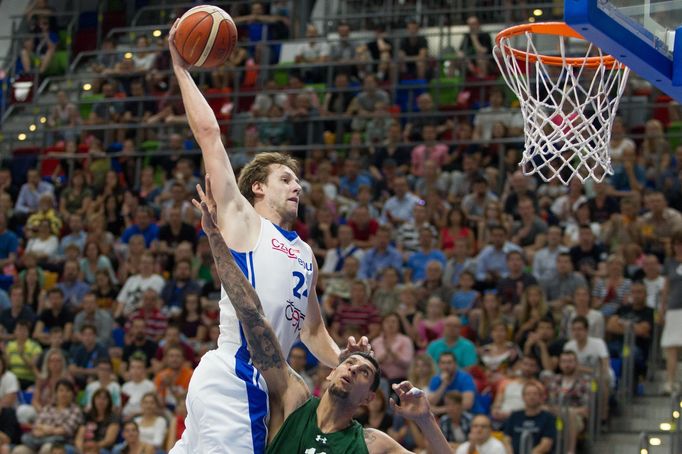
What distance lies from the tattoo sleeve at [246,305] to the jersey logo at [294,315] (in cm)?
32

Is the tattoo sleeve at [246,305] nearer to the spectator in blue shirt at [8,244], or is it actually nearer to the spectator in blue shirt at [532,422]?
the spectator in blue shirt at [532,422]

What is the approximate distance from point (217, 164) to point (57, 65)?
51.0 ft

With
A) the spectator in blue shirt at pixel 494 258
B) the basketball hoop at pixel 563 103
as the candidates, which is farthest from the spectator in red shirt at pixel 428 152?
the basketball hoop at pixel 563 103

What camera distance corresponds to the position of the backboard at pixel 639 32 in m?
6.90

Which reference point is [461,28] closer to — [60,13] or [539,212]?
[539,212]

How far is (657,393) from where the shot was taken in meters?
13.0

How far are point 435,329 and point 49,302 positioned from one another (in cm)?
482

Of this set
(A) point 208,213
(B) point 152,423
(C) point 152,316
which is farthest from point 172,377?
(A) point 208,213

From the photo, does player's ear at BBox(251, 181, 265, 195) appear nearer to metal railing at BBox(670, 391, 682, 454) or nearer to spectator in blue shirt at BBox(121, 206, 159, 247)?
metal railing at BBox(670, 391, 682, 454)

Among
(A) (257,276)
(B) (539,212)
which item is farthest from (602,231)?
(A) (257,276)

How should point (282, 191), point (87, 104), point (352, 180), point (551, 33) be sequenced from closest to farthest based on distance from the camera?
point (282, 191)
point (551, 33)
point (352, 180)
point (87, 104)

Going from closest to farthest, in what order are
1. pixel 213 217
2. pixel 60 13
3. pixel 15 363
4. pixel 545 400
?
pixel 213 217 → pixel 545 400 → pixel 15 363 → pixel 60 13

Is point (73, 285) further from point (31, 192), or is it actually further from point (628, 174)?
point (628, 174)

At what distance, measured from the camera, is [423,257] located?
15.2 m
